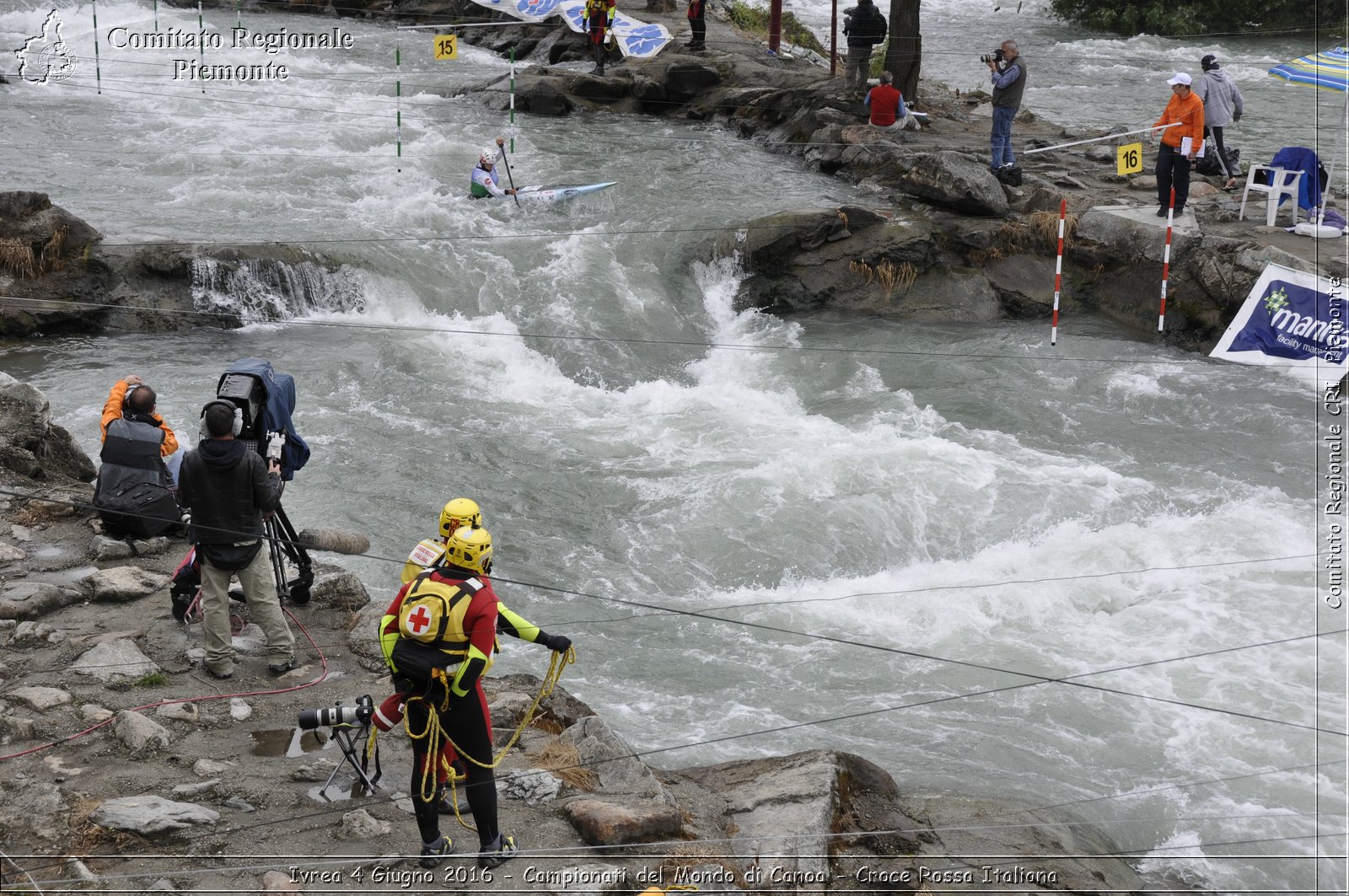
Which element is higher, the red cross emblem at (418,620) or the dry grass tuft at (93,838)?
the red cross emblem at (418,620)

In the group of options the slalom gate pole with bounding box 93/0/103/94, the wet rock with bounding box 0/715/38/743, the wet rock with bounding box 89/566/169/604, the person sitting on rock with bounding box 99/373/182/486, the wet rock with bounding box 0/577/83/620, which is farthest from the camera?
the slalom gate pole with bounding box 93/0/103/94

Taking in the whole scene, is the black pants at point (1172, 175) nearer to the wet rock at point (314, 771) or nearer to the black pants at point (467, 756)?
the black pants at point (467, 756)

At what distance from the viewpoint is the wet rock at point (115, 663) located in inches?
243

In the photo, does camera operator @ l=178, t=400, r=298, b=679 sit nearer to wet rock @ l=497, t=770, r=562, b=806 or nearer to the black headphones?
the black headphones

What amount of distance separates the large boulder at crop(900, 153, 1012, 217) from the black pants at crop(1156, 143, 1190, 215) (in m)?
1.84

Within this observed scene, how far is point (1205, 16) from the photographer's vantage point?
104 feet

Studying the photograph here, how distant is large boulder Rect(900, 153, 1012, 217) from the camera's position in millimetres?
15172

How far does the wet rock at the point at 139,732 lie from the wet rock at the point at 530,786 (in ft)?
5.25

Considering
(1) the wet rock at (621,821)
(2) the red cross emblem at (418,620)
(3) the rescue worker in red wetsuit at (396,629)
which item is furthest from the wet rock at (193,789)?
(1) the wet rock at (621,821)

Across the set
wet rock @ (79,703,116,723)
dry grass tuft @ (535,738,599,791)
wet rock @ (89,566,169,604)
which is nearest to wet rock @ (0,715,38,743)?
wet rock @ (79,703,116,723)

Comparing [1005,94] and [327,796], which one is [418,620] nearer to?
[327,796]

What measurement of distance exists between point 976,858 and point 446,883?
→ 2.65 metres

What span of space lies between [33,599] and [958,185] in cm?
1192

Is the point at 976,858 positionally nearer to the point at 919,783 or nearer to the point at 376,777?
the point at 919,783
